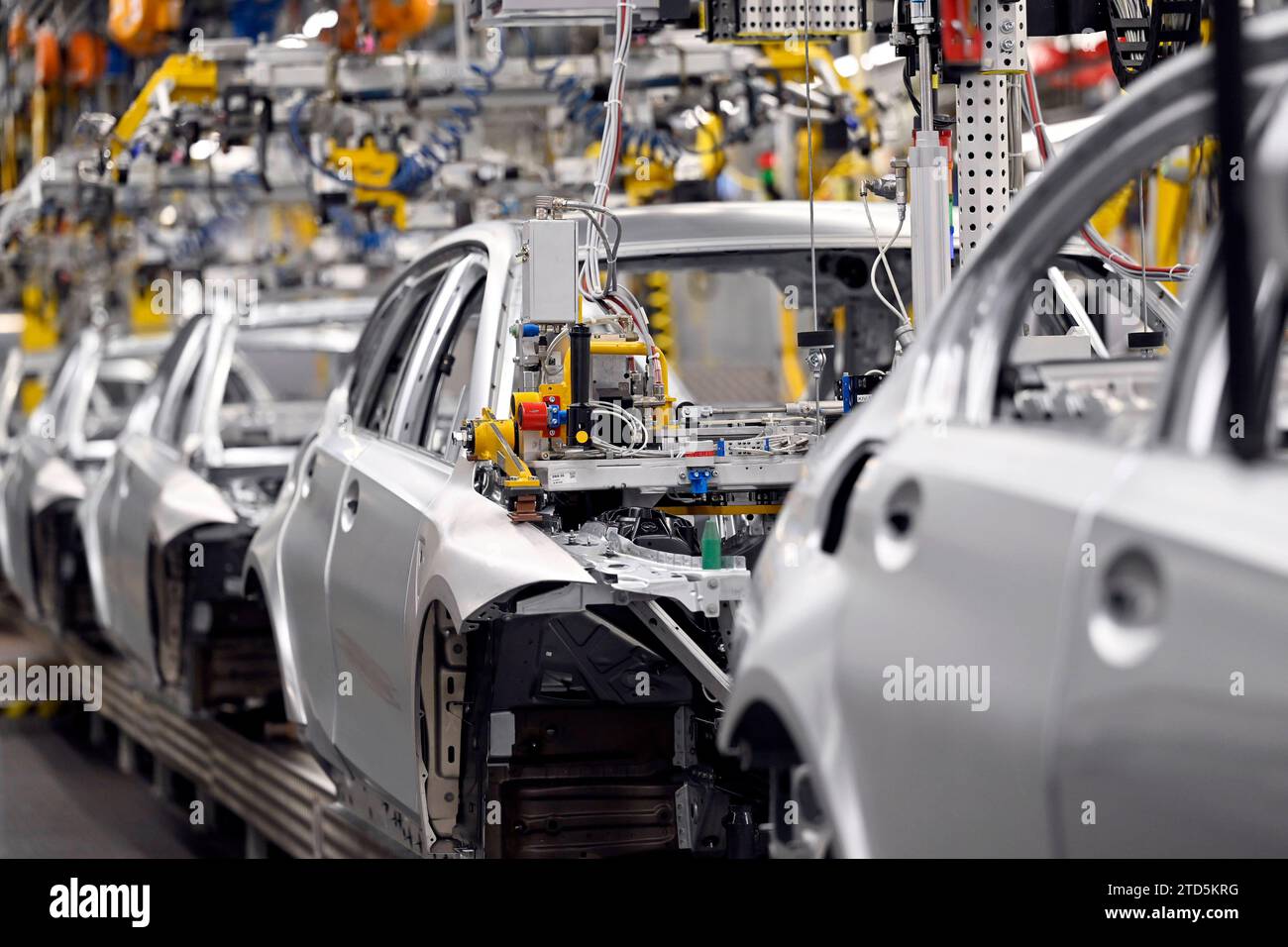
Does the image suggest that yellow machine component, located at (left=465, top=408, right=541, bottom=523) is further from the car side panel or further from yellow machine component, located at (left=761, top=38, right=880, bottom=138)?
yellow machine component, located at (left=761, top=38, right=880, bottom=138)

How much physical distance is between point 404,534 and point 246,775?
9.27 feet

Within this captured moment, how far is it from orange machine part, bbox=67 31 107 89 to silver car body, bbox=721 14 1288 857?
1204cm

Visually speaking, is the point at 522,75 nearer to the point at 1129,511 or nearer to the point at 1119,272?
the point at 1119,272

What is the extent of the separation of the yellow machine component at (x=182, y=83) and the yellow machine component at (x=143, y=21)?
235cm

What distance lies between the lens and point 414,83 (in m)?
9.46

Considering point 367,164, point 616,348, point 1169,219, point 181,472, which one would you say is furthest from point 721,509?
point 1169,219

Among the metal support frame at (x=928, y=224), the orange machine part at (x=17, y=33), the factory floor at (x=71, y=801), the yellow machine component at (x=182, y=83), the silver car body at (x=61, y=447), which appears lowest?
the factory floor at (x=71, y=801)

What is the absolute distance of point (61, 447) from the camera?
11125 mm

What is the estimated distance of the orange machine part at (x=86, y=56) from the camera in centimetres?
1395

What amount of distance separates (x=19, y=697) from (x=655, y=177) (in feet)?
14.6

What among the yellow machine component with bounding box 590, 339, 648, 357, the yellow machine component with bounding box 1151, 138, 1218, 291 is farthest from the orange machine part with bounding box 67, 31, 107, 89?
the yellow machine component with bounding box 590, 339, 648, 357

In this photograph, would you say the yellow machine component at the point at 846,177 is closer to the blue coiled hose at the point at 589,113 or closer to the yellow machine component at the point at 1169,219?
the blue coiled hose at the point at 589,113

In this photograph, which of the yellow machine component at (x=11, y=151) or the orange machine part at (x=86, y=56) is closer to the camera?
the orange machine part at (x=86, y=56)

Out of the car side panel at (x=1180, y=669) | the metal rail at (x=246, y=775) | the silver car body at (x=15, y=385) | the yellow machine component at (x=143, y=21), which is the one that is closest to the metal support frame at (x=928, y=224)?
the metal rail at (x=246, y=775)
